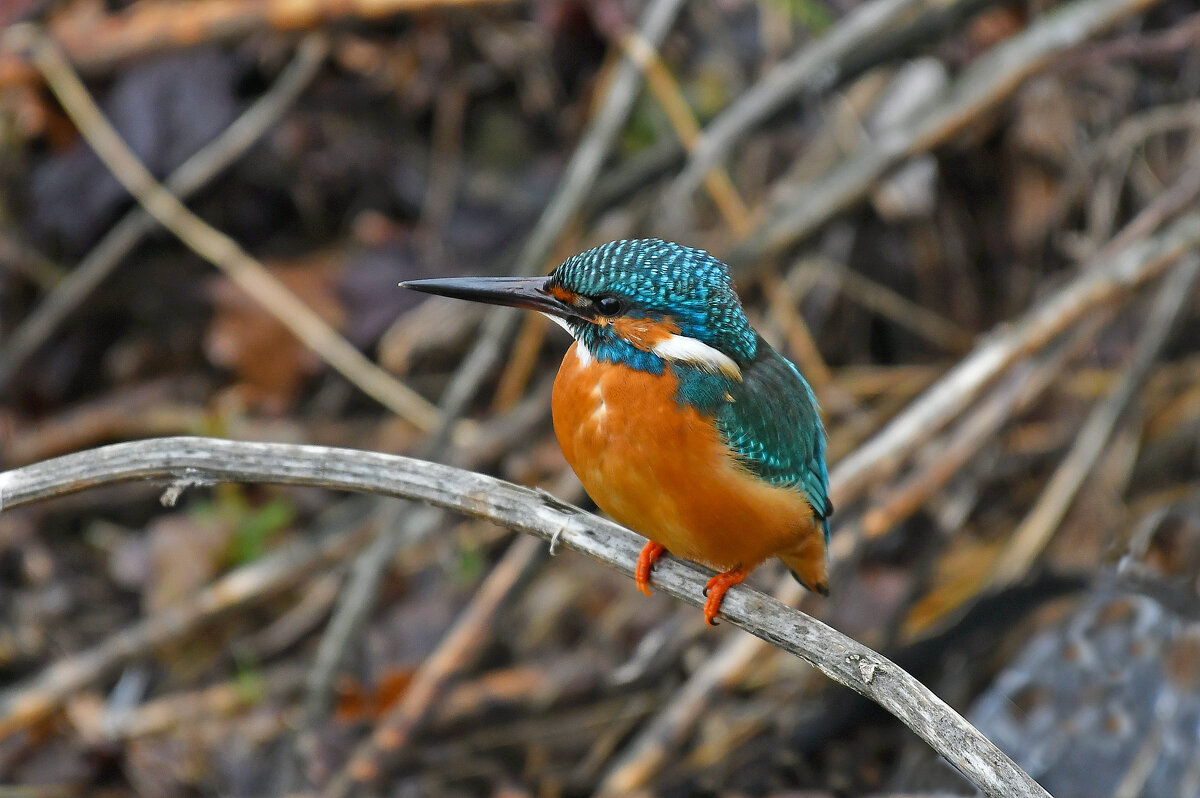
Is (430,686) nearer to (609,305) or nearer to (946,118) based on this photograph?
(609,305)

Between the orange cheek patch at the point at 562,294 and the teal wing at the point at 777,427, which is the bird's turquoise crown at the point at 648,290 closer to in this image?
the orange cheek patch at the point at 562,294

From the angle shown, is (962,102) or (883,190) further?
(883,190)

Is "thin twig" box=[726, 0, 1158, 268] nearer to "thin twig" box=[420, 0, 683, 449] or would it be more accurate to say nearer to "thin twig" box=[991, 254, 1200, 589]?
"thin twig" box=[420, 0, 683, 449]

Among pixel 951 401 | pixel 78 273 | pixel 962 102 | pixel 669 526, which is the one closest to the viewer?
pixel 669 526

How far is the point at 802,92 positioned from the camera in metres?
4.14

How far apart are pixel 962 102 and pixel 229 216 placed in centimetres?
296

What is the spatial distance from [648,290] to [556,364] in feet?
7.81

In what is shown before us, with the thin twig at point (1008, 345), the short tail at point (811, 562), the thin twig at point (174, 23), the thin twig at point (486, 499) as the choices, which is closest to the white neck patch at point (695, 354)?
the thin twig at point (486, 499)

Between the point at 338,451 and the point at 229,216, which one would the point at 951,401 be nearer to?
the point at 338,451

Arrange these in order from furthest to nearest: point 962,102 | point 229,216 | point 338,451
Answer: point 229,216, point 962,102, point 338,451

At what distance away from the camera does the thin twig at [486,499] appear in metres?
1.79

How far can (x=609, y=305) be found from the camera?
2.28 metres

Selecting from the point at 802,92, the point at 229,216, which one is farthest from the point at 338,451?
the point at 229,216

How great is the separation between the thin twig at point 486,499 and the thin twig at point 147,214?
2.68 meters
